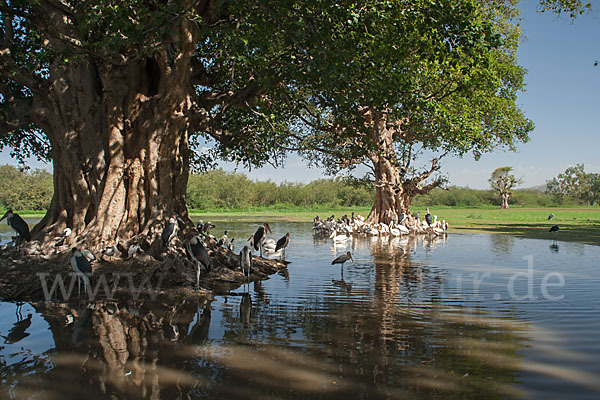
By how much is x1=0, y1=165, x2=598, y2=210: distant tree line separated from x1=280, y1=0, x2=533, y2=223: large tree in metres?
42.3

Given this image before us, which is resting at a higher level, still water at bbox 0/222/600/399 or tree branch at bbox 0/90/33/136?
tree branch at bbox 0/90/33/136

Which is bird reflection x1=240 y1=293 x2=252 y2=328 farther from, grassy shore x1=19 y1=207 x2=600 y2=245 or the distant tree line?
the distant tree line

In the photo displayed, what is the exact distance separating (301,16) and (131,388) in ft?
24.6

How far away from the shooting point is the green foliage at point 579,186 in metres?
90.3

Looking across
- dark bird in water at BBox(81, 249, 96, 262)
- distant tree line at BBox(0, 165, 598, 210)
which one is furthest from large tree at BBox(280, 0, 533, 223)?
distant tree line at BBox(0, 165, 598, 210)

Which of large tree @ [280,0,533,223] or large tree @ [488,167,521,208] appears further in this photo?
large tree @ [488,167,521,208]

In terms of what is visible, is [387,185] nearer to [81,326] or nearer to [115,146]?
[115,146]

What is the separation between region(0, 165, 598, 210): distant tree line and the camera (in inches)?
2532

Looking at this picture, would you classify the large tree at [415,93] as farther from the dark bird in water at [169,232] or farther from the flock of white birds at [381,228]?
the dark bird in water at [169,232]

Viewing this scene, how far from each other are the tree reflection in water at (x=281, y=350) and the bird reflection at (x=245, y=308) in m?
0.03

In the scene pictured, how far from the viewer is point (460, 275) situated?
11359 mm

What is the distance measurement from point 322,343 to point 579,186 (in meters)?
104

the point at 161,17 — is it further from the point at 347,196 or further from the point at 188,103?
the point at 347,196

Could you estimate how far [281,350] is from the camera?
223 inches
